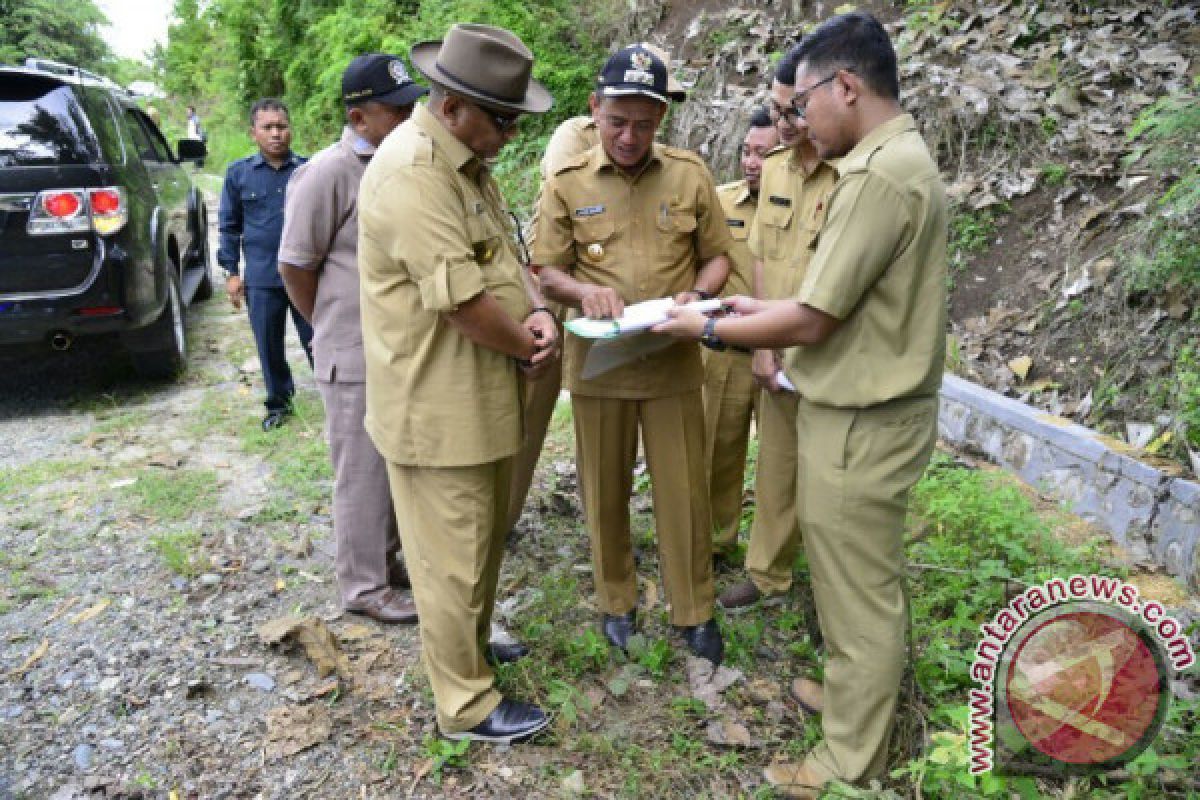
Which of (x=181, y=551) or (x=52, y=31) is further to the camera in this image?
(x=52, y=31)

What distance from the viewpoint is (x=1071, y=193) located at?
5199 mm

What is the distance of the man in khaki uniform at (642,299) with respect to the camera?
3.09 metres

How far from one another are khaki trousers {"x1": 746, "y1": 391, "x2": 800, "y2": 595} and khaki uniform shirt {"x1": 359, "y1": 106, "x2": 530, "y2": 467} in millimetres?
1317

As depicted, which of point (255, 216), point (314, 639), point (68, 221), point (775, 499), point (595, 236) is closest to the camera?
point (595, 236)

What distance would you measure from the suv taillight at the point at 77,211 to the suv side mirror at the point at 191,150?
2260 mm

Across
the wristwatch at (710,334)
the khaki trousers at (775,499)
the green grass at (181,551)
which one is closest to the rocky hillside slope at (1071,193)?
the khaki trousers at (775,499)

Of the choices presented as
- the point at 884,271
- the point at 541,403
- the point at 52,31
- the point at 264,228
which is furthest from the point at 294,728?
the point at 52,31

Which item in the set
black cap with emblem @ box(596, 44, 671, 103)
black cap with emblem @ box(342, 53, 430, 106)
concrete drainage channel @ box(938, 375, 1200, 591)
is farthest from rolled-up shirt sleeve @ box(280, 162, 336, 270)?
concrete drainage channel @ box(938, 375, 1200, 591)

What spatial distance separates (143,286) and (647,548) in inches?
149

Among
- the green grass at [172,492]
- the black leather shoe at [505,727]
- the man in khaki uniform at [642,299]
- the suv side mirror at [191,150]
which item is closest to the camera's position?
the black leather shoe at [505,727]

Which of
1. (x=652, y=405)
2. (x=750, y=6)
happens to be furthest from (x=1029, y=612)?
(x=750, y=6)

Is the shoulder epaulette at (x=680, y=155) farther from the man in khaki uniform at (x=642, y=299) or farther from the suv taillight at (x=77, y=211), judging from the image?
the suv taillight at (x=77, y=211)

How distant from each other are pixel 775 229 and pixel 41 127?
14.8 ft

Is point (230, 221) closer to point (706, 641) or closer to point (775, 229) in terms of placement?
point (775, 229)
